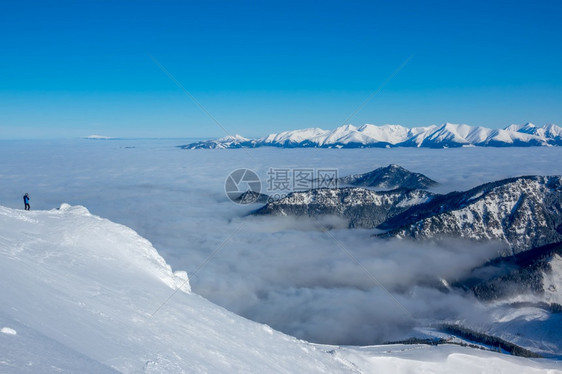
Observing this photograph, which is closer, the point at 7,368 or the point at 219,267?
the point at 7,368

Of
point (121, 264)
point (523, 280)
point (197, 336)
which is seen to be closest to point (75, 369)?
point (197, 336)

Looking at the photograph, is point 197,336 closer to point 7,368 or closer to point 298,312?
point 7,368

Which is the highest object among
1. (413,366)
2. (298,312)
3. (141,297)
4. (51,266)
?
(51,266)

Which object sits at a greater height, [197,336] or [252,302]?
[197,336]

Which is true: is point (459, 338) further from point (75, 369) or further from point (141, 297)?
point (75, 369)

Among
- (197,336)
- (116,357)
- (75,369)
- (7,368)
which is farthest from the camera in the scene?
(197,336)

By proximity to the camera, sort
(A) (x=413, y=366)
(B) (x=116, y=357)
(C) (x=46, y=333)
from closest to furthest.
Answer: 1. (C) (x=46, y=333)
2. (B) (x=116, y=357)
3. (A) (x=413, y=366)
